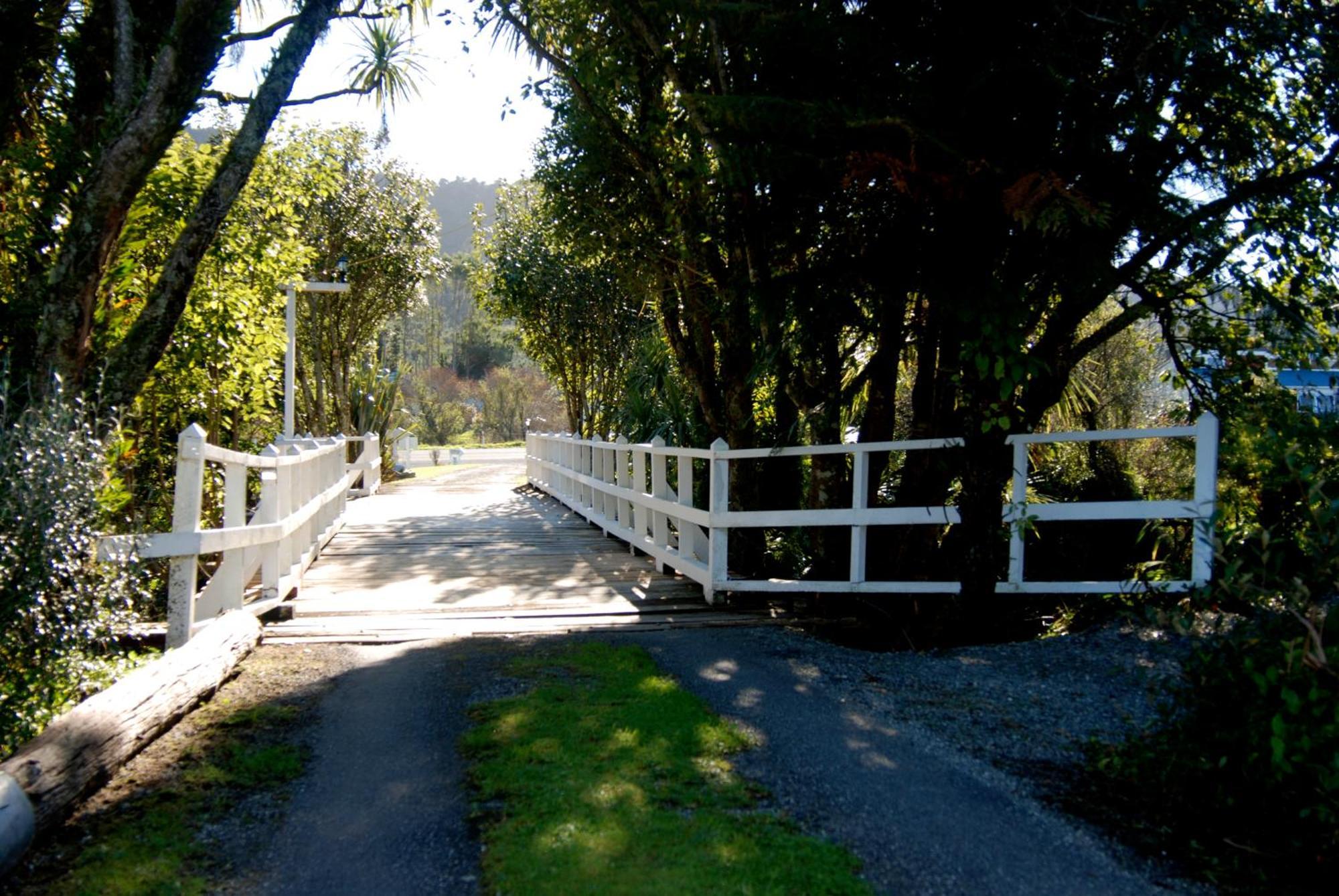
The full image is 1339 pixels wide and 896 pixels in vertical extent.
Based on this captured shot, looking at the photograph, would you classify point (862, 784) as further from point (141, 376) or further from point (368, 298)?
point (368, 298)

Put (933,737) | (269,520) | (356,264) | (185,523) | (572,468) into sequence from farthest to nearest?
(356,264) → (572,468) → (269,520) → (185,523) → (933,737)

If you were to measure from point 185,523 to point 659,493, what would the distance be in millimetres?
5422

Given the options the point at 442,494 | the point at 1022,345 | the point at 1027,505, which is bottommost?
the point at 442,494

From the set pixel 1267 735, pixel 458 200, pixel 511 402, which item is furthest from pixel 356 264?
pixel 458 200

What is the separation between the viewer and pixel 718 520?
361 inches

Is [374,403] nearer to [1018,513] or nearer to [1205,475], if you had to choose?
[1018,513]

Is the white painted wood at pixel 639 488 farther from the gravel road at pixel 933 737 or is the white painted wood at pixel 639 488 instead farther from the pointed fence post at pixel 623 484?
the gravel road at pixel 933 737

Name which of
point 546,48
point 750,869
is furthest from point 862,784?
point 546,48

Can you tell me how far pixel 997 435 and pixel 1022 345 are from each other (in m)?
1.24

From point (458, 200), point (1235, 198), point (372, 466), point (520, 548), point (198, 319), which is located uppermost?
point (458, 200)

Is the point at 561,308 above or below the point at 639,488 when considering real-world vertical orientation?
above

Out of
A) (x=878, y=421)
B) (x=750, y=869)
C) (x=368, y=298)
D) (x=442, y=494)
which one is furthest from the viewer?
(x=368, y=298)

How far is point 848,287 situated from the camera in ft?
26.7

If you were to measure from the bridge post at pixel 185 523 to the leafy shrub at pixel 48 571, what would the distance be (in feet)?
2.69
